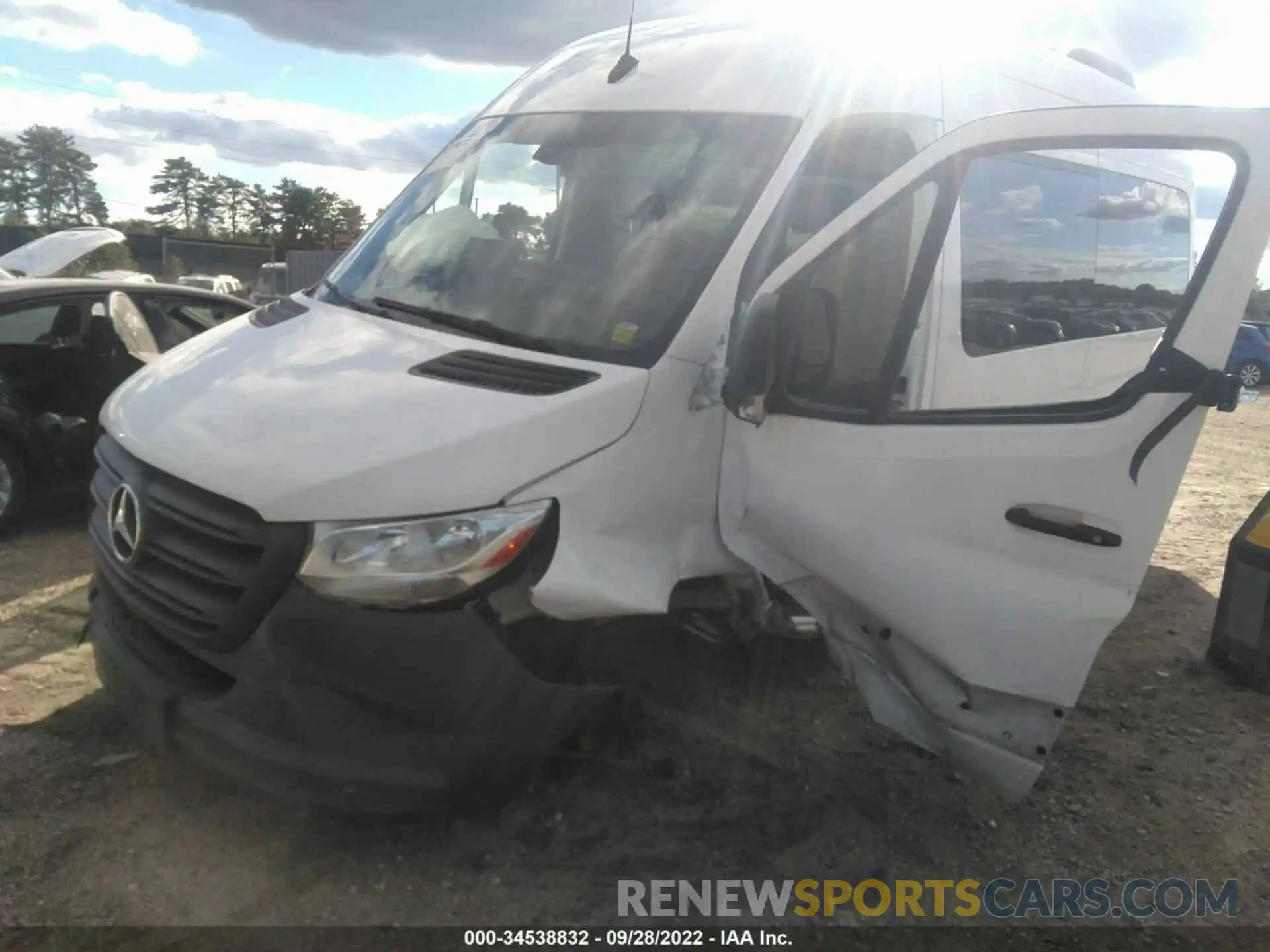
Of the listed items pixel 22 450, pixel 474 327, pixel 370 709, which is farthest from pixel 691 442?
pixel 22 450

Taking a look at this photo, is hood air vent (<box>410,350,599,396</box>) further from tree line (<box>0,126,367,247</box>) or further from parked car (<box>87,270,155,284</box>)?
tree line (<box>0,126,367,247</box>)

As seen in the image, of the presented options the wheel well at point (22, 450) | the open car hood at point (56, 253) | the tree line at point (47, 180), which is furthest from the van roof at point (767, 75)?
the tree line at point (47, 180)

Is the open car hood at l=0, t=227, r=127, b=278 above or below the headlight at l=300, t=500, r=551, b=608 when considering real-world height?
below

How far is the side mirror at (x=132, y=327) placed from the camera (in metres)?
6.27

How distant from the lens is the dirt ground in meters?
2.92

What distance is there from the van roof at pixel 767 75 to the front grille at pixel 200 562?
200 cm

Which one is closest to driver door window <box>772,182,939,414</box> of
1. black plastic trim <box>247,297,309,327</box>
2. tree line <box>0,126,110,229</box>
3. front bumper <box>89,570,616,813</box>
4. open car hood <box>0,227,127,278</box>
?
front bumper <box>89,570,616,813</box>

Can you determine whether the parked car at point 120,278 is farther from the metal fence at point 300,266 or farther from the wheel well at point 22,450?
the metal fence at point 300,266

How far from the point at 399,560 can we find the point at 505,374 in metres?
0.64

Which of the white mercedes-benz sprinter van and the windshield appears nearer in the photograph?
the white mercedes-benz sprinter van

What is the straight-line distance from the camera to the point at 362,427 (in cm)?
270

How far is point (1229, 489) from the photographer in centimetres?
945

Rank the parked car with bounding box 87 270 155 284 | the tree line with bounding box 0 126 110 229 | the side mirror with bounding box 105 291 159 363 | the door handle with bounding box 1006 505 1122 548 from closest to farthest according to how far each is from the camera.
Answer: the door handle with bounding box 1006 505 1122 548 < the side mirror with bounding box 105 291 159 363 < the parked car with bounding box 87 270 155 284 < the tree line with bounding box 0 126 110 229

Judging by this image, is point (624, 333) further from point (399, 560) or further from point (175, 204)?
point (175, 204)
